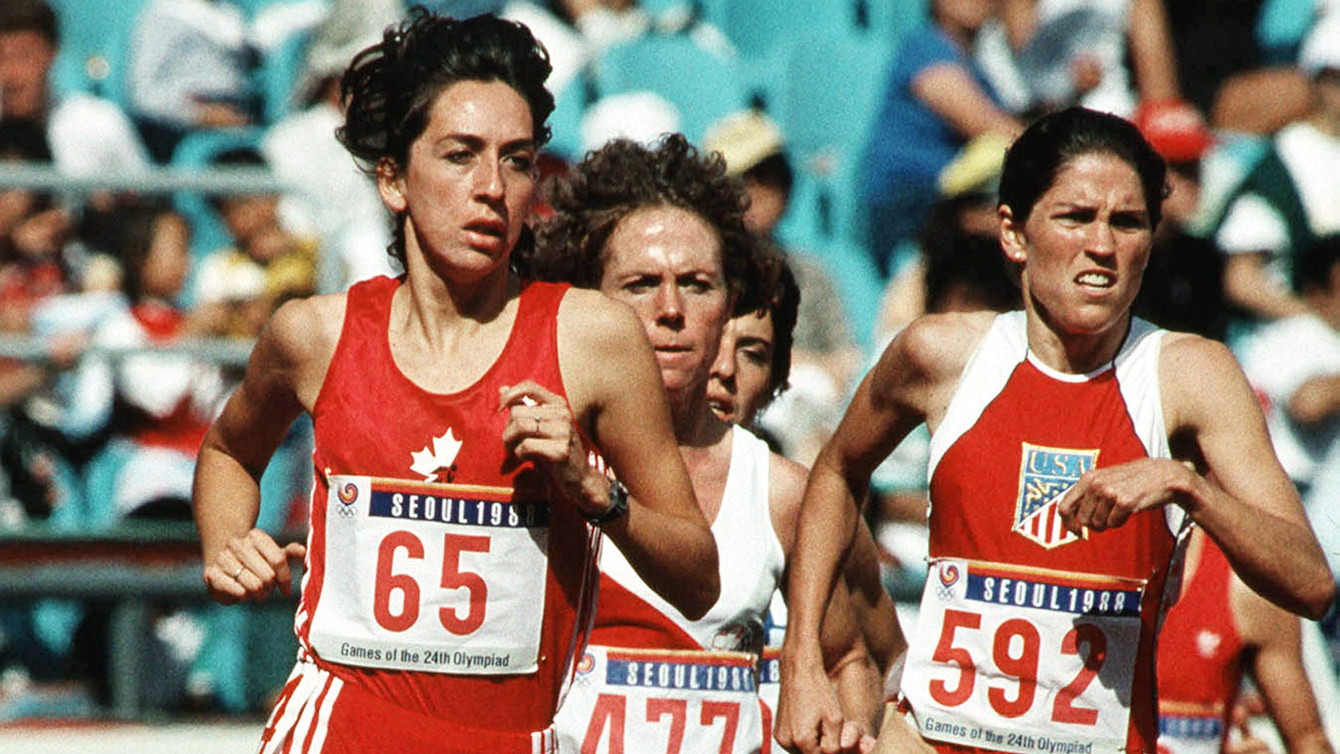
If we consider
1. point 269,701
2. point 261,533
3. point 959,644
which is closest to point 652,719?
point 959,644

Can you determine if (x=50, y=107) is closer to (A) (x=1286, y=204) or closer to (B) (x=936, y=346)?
(A) (x=1286, y=204)

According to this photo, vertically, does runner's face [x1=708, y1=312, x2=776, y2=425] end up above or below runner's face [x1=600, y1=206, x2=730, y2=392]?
below

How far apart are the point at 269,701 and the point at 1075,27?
464cm

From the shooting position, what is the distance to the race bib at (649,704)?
15.2 feet

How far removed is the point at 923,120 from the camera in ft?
30.6

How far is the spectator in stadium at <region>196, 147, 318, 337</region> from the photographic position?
8414 mm

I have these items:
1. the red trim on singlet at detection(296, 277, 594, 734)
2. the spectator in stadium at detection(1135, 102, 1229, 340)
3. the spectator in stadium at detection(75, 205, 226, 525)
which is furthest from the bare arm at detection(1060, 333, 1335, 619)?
the spectator in stadium at detection(75, 205, 226, 525)

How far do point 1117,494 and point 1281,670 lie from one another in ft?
7.65

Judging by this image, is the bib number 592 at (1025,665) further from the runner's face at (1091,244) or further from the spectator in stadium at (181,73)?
the spectator in stadium at (181,73)

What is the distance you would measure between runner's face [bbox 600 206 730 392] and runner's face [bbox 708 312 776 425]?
13.7 inches

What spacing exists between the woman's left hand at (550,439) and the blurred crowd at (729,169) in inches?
140

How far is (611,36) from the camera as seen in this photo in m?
9.77

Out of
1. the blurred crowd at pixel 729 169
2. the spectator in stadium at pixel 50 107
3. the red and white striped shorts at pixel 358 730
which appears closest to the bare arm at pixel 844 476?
the red and white striped shorts at pixel 358 730

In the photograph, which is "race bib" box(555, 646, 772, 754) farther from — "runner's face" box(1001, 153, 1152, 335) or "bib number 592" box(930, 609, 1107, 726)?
"runner's face" box(1001, 153, 1152, 335)
